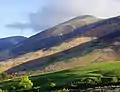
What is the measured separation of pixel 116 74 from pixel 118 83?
3073 cm

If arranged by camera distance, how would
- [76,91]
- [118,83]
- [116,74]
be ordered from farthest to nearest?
1. [116,74]
2. [118,83]
3. [76,91]

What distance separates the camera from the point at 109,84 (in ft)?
461

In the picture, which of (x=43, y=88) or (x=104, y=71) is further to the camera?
(x=104, y=71)

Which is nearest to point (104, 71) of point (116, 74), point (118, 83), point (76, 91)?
point (116, 74)

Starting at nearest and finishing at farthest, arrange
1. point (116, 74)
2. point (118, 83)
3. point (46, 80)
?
point (118, 83) → point (116, 74) → point (46, 80)

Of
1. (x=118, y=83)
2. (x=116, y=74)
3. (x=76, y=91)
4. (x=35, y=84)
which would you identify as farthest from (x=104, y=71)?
(x=76, y=91)

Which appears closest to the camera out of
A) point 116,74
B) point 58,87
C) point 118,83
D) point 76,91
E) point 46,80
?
point 76,91

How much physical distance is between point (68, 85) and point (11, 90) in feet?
76.4

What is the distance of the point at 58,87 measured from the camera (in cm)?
14862

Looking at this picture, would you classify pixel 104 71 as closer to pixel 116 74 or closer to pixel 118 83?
pixel 116 74

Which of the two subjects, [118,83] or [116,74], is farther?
[116,74]

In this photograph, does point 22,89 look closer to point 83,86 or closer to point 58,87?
point 58,87

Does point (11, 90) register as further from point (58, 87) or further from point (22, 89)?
point (58, 87)

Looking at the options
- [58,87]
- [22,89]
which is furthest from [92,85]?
[22,89]
